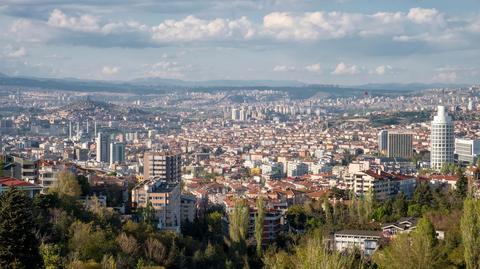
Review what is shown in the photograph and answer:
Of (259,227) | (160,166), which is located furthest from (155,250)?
(160,166)

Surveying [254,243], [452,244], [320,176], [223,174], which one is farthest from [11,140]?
[452,244]

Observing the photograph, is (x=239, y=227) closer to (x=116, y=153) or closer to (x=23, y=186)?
(x=23, y=186)

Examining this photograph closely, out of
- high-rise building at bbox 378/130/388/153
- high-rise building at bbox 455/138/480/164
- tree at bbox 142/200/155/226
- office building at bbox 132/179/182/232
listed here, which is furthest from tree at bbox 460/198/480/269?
high-rise building at bbox 378/130/388/153

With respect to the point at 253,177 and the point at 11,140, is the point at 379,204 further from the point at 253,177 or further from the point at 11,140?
the point at 11,140

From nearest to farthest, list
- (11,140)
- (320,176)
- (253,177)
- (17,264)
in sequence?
(17,264) → (320,176) → (253,177) → (11,140)

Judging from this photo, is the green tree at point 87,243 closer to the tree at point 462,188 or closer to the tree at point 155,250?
the tree at point 155,250

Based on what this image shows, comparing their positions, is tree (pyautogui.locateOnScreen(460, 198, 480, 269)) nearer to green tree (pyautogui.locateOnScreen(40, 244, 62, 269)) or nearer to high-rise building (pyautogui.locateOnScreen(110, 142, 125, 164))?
green tree (pyautogui.locateOnScreen(40, 244, 62, 269))
